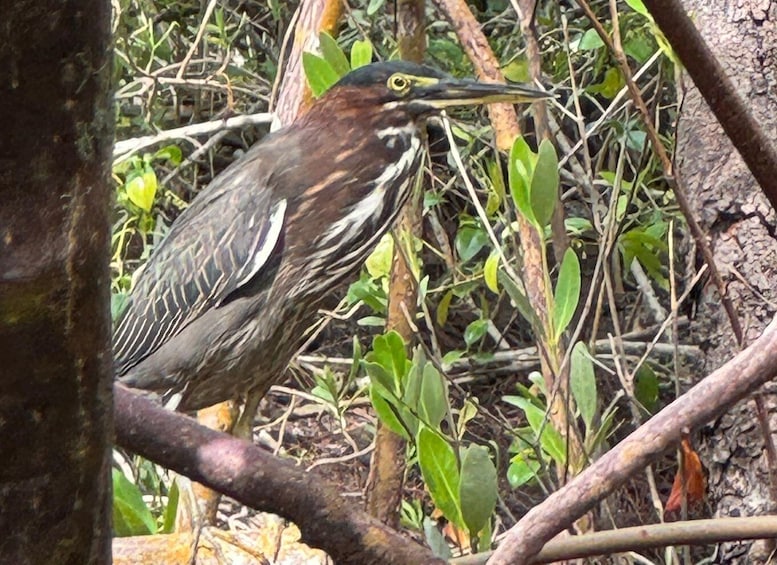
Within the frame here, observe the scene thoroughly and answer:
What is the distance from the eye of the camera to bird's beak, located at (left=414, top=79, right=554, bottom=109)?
5.19 ft

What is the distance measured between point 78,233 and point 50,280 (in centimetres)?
2

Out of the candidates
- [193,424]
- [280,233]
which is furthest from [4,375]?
[280,233]

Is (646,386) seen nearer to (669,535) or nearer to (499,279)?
(499,279)

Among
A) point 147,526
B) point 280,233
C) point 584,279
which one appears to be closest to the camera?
point 147,526

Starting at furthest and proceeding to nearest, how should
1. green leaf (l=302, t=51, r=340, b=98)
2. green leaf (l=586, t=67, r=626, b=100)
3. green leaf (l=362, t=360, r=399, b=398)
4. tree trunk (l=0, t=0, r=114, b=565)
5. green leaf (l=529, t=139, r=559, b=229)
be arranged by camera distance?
green leaf (l=586, t=67, r=626, b=100)
green leaf (l=302, t=51, r=340, b=98)
green leaf (l=362, t=360, r=399, b=398)
green leaf (l=529, t=139, r=559, b=229)
tree trunk (l=0, t=0, r=114, b=565)

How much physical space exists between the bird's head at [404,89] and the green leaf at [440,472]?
0.79 m

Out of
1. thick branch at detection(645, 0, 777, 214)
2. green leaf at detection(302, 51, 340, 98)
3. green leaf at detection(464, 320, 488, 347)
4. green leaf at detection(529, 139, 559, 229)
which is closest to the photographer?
thick branch at detection(645, 0, 777, 214)

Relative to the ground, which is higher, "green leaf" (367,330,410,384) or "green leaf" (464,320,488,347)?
"green leaf" (367,330,410,384)

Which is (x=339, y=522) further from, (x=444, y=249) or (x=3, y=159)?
(x=444, y=249)

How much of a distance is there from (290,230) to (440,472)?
100cm

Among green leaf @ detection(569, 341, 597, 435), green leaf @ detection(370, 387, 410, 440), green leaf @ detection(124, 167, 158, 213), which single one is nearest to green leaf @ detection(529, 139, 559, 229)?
green leaf @ detection(569, 341, 597, 435)

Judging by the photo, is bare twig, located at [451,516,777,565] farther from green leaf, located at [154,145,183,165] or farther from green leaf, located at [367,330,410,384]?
green leaf, located at [154,145,183,165]

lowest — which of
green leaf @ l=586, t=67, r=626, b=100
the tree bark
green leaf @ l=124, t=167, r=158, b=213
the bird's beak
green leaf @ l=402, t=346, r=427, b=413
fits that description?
the tree bark

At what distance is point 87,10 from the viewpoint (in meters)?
0.32
